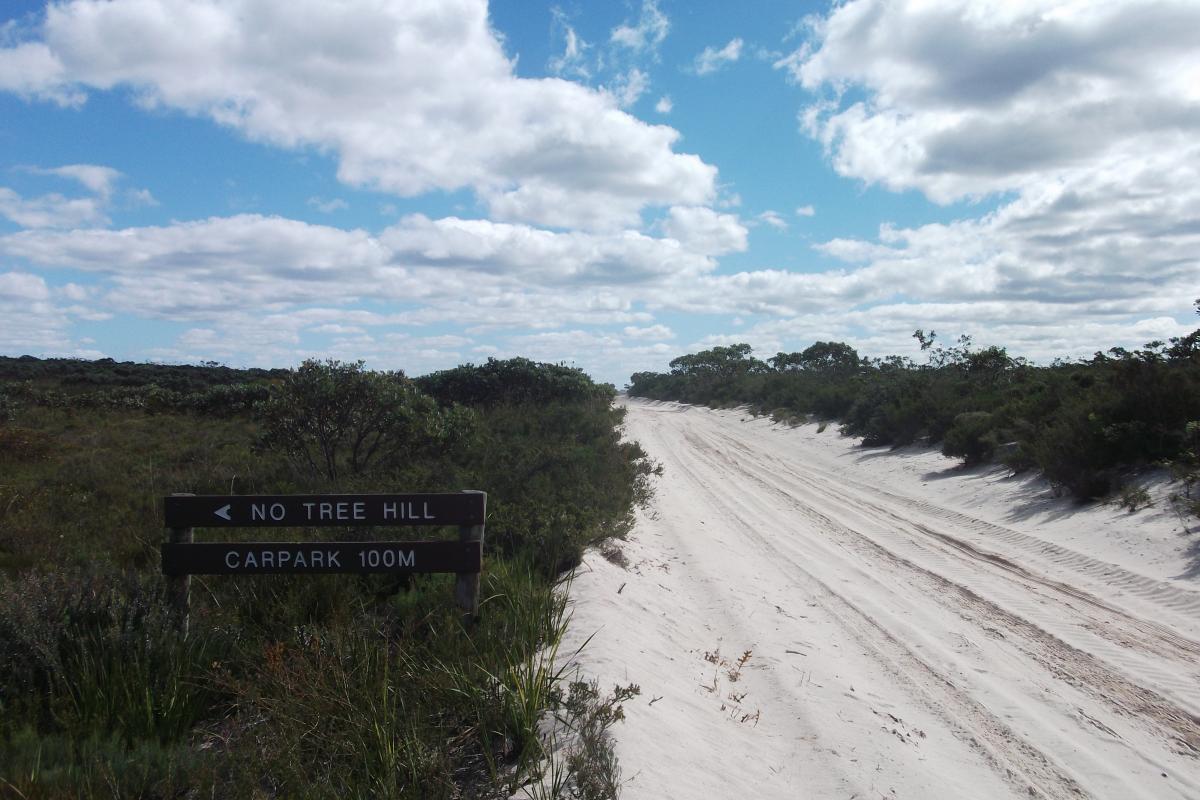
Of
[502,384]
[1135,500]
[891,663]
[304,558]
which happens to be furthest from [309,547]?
[502,384]

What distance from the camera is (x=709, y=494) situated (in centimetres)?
1587

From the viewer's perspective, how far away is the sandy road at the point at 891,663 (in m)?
4.77

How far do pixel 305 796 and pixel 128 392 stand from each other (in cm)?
3241

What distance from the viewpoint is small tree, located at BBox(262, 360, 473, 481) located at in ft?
39.7

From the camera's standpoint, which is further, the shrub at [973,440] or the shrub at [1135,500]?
the shrub at [973,440]

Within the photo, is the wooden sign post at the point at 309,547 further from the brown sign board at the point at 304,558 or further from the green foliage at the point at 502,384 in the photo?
the green foliage at the point at 502,384

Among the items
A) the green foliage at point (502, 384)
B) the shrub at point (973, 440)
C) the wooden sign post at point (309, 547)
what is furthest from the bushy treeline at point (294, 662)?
the green foliage at point (502, 384)

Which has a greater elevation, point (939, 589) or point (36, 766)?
point (36, 766)

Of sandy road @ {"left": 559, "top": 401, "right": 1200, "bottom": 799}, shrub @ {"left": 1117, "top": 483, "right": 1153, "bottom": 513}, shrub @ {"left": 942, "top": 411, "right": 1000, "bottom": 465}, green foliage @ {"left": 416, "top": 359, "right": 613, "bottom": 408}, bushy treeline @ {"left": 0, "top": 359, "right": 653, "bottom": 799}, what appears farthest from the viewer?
green foliage @ {"left": 416, "top": 359, "right": 613, "bottom": 408}

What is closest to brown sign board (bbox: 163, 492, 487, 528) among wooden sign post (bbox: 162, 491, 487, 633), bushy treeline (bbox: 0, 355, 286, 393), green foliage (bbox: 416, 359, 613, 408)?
wooden sign post (bbox: 162, 491, 487, 633)

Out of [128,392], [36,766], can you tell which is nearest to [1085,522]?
[36,766]

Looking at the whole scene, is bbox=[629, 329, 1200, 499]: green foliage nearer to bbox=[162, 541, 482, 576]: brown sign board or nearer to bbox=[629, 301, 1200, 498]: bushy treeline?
bbox=[629, 301, 1200, 498]: bushy treeline

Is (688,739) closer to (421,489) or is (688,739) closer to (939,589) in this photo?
(939,589)

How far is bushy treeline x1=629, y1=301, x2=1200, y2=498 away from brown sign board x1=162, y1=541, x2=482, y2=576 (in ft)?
35.6
